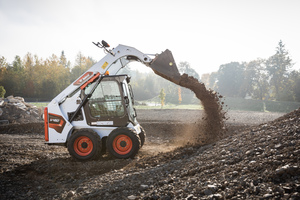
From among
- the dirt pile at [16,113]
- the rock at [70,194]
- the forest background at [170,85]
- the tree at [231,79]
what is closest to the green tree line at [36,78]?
the forest background at [170,85]

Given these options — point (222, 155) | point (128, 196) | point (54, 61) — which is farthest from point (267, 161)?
point (54, 61)

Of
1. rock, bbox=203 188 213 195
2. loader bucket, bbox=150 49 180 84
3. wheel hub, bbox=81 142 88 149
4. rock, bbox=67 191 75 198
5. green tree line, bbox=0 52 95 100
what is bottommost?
rock, bbox=67 191 75 198

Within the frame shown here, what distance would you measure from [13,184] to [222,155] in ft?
15.2

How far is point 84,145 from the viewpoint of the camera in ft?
22.0

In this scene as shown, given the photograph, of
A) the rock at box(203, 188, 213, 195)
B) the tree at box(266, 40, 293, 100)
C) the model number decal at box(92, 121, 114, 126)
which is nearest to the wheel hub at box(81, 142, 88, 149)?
the model number decal at box(92, 121, 114, 126)

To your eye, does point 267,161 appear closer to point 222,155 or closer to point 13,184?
point 222,155

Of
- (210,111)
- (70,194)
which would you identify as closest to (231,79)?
(210,111)

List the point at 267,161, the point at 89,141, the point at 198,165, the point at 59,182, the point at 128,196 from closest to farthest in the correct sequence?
1. the point at 267,161
2. the point at 128,196
3. the point at 198,165
4. the point at 59,182
5. the point at 89,141

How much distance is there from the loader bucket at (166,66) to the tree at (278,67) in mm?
52421

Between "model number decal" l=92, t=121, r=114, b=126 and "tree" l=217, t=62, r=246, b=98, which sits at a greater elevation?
"tree" l=217, t=62, r=246, b=98

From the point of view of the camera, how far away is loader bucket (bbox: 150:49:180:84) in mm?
7152

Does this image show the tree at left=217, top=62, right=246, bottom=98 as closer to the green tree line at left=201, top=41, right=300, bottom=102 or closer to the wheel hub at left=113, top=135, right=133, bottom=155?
the green tree line at left=201, top=41, right=300, bottom=102

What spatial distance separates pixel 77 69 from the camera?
5128 cm

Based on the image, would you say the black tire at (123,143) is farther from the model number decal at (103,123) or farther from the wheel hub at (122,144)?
the model number decal at (103,123)
